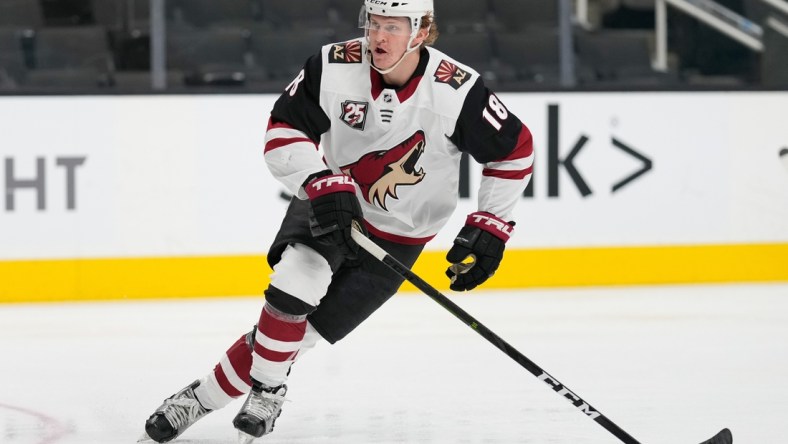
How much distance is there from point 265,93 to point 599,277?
5.97 feet

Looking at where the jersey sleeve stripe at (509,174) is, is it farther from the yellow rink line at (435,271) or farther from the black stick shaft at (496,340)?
the yellow rink line at (435,271)

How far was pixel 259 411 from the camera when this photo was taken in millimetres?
2719

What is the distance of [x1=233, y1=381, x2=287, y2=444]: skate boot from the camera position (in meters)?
2.70

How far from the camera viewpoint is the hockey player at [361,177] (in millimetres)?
2691

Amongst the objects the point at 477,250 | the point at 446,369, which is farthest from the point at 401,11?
the point at 446,369

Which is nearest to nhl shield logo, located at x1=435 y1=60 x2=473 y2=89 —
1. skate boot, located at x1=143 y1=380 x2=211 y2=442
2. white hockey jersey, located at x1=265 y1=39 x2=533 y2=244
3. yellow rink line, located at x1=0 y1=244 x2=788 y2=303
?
white hockey jersey, located at x1=265 y1=39 x2=533 y2=244

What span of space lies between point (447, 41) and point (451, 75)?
11.6 ft

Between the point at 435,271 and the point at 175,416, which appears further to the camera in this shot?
the point at 435,271

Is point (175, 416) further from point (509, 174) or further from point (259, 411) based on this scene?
point (509, 174)

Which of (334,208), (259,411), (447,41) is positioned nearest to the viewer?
(334,208)

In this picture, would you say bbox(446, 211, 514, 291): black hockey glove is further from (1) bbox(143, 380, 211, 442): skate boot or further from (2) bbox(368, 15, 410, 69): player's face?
(1) bbox(143, 380, 211, 442): skate boot

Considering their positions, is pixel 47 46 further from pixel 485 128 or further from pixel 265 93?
pixel 485 128

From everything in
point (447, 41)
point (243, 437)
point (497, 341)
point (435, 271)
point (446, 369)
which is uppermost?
point (447, 41)

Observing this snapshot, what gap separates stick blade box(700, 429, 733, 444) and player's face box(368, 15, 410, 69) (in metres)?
1.06
